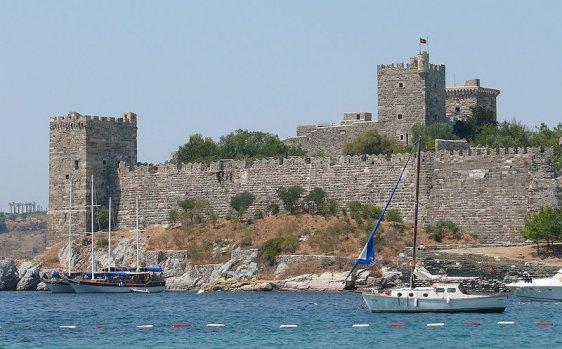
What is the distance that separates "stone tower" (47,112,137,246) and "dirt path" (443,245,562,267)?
65.0ft

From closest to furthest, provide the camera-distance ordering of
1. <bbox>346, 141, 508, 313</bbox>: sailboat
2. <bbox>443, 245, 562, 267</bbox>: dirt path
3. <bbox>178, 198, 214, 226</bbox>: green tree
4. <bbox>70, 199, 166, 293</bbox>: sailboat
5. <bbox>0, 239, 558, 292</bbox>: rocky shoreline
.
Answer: <bbox>346, 141, 508, 313</bbox>: sailboat, <bbox>0, 239, 558, 292</bbox>: rocky shoreline, <bbox>443, 245, 562, 267</bbox>: dirt path, <bbox>70, 199, 166, 293</bbox>: sailboat, <bbox>178, 198, 214, 226</bbox>: green tree

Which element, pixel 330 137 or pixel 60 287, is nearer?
pixel 60 287

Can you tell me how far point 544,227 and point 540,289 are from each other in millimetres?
5586

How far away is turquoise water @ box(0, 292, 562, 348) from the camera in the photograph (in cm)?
4397

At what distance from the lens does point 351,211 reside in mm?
67562

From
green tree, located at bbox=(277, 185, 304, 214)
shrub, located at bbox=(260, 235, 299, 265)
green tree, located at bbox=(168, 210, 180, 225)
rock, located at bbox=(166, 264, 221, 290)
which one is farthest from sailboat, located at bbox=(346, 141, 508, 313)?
green tree, located at bbox=(168, 210, 180, 225)

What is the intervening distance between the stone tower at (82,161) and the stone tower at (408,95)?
11073 millimetres

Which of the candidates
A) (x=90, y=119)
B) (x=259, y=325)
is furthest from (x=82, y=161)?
(x=259, y=325)

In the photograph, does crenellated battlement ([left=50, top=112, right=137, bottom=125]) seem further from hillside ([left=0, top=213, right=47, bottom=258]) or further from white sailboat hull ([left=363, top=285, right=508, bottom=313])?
hillside ([left=0, top=213, right=47, bottom=258])

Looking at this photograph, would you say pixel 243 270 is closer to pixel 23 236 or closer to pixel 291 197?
pixel 291 197

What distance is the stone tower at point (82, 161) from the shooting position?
74.4 metres

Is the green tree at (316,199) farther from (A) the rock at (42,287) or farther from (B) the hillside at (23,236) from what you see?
(B) the hillside at (23,236)

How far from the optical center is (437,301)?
49.4 meters

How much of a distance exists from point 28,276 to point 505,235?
21.4 meters
